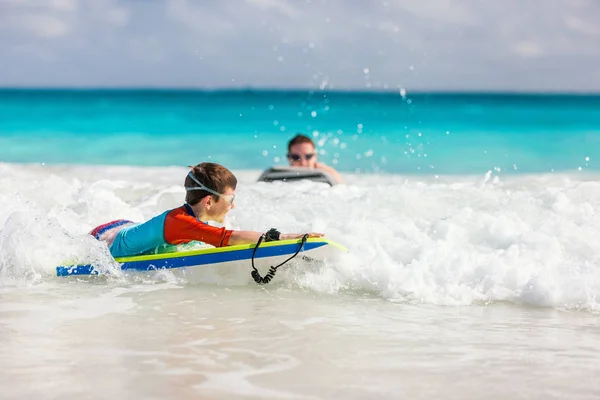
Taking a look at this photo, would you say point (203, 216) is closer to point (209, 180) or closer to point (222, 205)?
point (222, 205)

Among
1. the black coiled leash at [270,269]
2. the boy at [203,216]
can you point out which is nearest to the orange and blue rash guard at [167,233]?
the boy at [203,216]

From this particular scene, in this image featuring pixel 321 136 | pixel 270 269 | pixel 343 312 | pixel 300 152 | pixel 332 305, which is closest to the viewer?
pixel 343 312

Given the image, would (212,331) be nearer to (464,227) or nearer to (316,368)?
(316,368)

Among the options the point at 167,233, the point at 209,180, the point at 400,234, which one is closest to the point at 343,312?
the point at 209,180

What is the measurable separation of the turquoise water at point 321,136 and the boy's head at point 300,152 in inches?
252

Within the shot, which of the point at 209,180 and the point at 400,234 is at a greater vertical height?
the point at 209,180

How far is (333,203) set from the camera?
26.4 ft

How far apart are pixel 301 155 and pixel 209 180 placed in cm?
394

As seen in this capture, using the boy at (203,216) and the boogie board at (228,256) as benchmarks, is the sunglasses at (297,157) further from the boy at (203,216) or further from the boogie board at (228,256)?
the boogie board at (228,256)

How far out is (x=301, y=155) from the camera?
30.5 feet

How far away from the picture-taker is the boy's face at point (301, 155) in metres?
9.27

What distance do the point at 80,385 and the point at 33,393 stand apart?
0.63ft

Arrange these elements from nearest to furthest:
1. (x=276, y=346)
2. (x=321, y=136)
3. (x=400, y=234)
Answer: (x=276, y=346), (x=400, y=234), (x=321, y=136)

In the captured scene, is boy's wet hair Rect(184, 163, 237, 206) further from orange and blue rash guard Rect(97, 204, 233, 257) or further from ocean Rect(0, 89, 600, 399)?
ocean Rect(0, 89, 600, 399)
